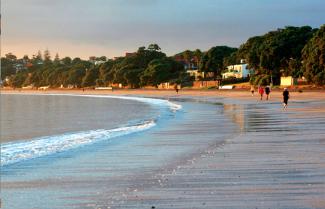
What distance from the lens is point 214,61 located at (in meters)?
102

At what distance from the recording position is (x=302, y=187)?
738 centimetres

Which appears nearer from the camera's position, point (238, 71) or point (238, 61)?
point (238, 61)

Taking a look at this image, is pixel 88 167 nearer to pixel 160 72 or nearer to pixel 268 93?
pixel 268 93

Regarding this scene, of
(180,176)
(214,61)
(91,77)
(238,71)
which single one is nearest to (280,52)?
(214,61)

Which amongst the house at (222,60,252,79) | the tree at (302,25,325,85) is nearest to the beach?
the tree at (302,25,325,85)

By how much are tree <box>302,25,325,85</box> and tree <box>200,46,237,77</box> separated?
1444 inches

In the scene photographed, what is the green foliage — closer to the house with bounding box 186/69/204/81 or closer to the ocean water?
the house with bounding box 186/69/204/81

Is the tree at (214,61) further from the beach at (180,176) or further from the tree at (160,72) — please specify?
the beach at (180,176)

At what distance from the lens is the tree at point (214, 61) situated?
334 feet

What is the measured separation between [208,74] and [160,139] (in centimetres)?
9387

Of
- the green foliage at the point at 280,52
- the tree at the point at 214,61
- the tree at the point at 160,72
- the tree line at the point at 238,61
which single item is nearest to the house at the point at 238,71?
the tree line at the point at 238,61

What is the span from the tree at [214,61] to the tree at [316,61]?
36.7 meters

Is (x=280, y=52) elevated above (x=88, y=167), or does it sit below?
above

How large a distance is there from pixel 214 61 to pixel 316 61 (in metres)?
40.4
